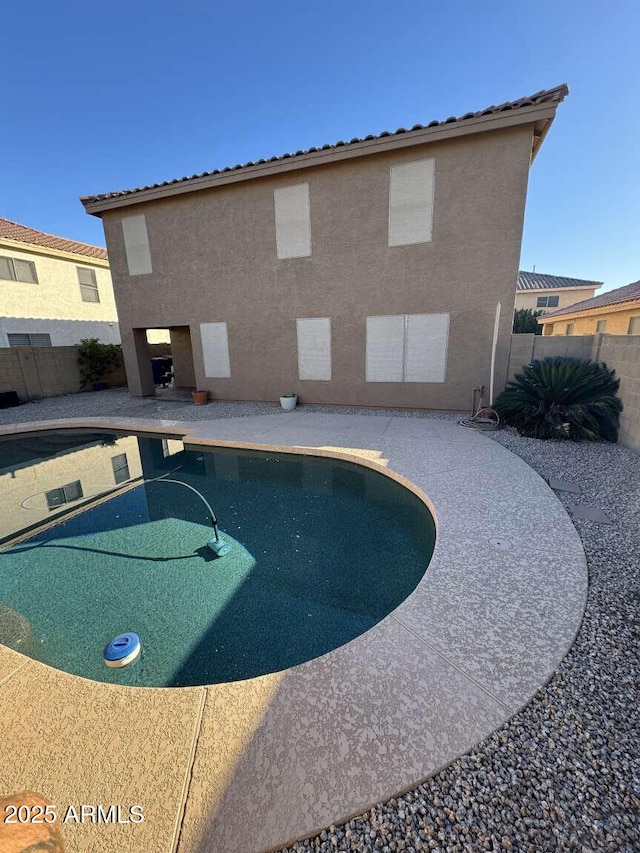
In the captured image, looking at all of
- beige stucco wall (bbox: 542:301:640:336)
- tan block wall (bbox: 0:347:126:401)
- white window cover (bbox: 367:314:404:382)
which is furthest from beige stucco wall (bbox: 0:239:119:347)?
beige stucco wall (bbox: 542:301:640:336)

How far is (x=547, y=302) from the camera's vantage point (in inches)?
1040

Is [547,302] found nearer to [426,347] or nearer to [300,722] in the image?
[426,347]

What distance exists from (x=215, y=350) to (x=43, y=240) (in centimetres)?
1115

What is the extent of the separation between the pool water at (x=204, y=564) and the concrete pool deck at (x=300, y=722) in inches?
24.2

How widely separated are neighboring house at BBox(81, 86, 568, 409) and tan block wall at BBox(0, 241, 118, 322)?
17.9 feet

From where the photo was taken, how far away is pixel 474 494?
175 inches

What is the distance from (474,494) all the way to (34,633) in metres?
4.67

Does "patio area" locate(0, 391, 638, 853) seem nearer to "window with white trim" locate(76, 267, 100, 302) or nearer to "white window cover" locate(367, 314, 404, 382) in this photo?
"white window cover" locate(367, 314, 404, 382)

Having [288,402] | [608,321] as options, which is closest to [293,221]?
[288,402]

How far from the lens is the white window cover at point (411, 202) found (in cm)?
793

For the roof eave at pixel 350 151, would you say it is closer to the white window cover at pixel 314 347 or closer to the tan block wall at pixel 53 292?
the white window cover at pixel 314 347

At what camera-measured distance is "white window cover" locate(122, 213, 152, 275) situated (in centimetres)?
1083

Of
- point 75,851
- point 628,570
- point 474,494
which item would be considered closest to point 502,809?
point 75,851

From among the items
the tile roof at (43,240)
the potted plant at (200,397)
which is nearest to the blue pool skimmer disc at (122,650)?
the potted plant at (200,397)
